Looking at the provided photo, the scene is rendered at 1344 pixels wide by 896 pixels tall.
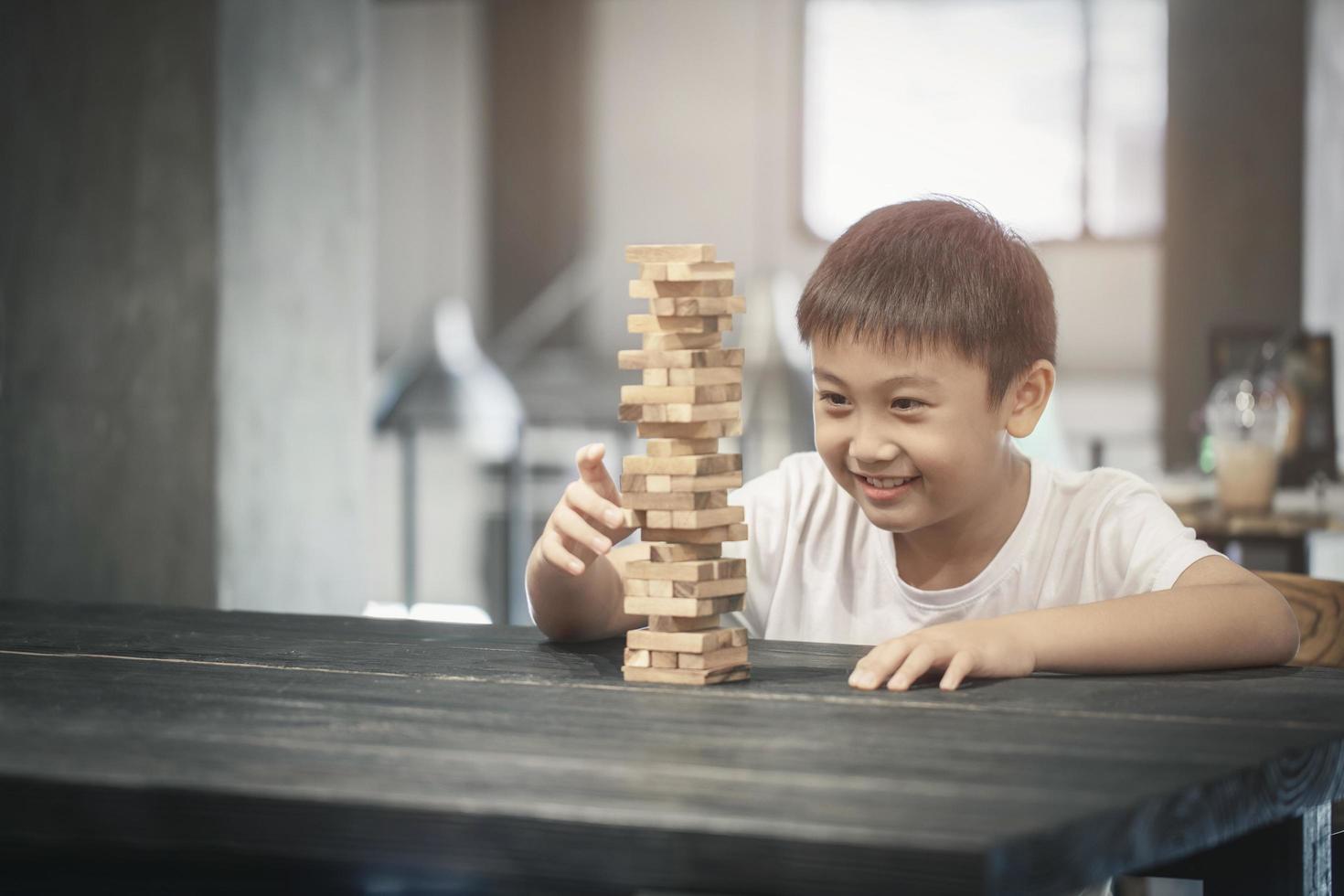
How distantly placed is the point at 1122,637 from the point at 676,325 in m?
0.39

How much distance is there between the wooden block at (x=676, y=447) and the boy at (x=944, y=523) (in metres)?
0.07

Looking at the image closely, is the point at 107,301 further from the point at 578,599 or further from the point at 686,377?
the point at 686,377

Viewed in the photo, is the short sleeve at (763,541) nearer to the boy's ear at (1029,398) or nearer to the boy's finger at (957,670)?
the boy's ear at (1029,398)

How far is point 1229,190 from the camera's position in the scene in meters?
4.45

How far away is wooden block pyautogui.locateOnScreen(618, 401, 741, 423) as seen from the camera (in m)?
1.17

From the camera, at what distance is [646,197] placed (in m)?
9.38

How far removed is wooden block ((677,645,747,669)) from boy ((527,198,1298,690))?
3.5 inches

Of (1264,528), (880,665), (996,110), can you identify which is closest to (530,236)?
(996,110)

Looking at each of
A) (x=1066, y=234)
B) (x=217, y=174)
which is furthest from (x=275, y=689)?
(x=1066, y=234)

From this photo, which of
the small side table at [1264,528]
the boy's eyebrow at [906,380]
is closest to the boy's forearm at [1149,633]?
the boy's eyebrow at [906,380]

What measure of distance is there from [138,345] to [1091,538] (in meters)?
2.30

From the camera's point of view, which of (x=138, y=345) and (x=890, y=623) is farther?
(x=138, y=345)

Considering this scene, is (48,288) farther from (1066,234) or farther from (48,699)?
(1066,234)

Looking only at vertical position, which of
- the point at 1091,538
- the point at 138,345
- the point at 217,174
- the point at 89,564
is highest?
the point at 217,174
